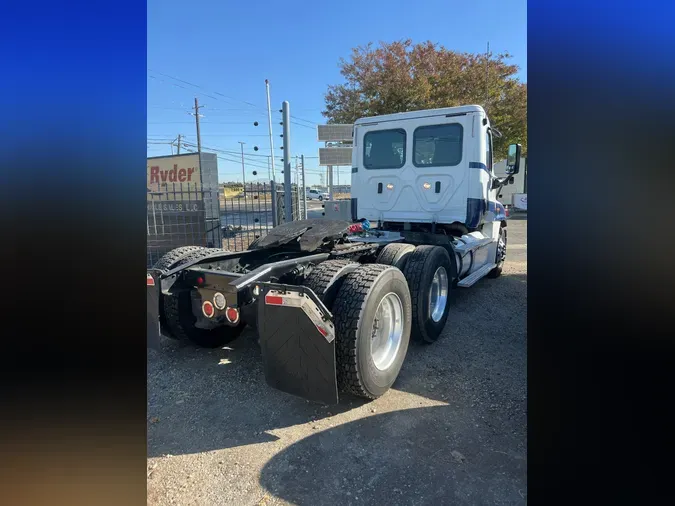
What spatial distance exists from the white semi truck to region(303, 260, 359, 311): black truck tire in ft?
0.04

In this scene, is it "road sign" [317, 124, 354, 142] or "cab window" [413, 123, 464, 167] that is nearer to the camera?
"cab window" [413, 123, 464, 167]

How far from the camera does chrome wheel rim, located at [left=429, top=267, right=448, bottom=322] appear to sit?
194 inches

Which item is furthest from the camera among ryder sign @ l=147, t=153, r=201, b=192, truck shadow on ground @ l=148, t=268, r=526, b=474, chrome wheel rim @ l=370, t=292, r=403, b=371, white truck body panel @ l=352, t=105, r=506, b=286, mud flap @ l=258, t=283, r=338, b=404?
ryder sign @ l=147, t=153, r=201, b=192

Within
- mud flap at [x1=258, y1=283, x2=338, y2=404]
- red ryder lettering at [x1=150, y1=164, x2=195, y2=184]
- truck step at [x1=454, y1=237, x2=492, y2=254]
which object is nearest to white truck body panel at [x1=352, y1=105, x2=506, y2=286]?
truck step at [x1=454, y1=237, x2=492, y2=254]

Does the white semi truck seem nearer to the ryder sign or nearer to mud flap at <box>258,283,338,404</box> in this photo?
mud flap at <box>258,283,338,404</box>

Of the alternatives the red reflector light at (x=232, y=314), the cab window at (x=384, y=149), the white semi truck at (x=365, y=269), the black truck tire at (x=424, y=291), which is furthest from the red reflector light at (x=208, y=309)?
the cab window at (x=384, y=149)

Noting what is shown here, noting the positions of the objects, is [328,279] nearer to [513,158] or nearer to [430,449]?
[430,449]

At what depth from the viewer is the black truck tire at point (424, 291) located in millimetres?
4402

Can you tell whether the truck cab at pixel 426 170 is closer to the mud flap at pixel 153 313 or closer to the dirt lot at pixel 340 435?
the dirt lot at pixel 340 435

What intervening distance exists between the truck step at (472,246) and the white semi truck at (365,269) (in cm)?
3

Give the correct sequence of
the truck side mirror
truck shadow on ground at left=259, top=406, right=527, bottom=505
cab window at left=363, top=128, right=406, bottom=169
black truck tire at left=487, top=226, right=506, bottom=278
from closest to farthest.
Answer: truck shadow on ground at left=259, top=406, right=527, bottom=505, the truck side mirror, cab window at left=363, top=128, right=406, bottom=169, black truck tire at left=487, top=226, right=506, bottom=278
